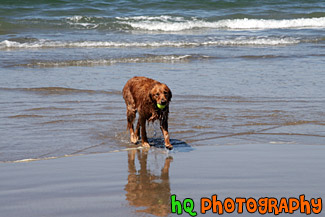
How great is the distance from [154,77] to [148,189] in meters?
7.57

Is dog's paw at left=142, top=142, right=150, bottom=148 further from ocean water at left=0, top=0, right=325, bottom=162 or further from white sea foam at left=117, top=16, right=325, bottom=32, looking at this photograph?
white sea foam at left=117, top=16, right=325, bottom=32

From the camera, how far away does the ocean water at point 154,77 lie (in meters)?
7.60

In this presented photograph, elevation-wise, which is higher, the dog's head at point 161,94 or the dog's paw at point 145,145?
the dog's head at point 161,94

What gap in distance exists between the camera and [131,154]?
6711mm

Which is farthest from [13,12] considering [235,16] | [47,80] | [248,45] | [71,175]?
[71,175]

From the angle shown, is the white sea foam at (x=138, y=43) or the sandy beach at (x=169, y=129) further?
the white sea foam at (x=138, y=43)

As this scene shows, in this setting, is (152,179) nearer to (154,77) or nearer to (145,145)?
(145,145)

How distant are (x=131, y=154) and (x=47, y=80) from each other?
6.22 m

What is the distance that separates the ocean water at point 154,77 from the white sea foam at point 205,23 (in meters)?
0.11

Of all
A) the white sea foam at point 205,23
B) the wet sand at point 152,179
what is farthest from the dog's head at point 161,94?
the white sea foam at point 205,23

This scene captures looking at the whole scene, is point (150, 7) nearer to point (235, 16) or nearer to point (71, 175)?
point (235, 16)

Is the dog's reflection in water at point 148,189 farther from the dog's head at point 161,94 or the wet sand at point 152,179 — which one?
the dog's head at point 161,94

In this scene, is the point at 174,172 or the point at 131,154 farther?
the point at 131,154

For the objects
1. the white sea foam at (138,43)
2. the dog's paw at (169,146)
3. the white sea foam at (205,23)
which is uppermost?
the white sea foam at (205,23)
